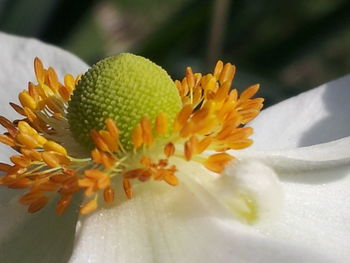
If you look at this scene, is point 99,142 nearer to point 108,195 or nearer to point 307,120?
point 108,195

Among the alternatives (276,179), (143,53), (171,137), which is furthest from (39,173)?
(143,53)

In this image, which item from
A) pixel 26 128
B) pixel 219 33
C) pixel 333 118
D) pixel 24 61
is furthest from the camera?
pixel 219 33

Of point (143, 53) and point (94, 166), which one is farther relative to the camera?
point (143, 53)

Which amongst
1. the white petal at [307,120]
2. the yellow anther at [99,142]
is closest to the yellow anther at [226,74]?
the white petal at [307,120]

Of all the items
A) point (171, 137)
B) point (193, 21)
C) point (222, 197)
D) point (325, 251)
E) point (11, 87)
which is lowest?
point (325, 251)

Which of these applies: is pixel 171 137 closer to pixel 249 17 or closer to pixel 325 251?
pixel 325 251

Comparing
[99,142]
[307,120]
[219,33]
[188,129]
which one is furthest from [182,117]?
[219,33]
